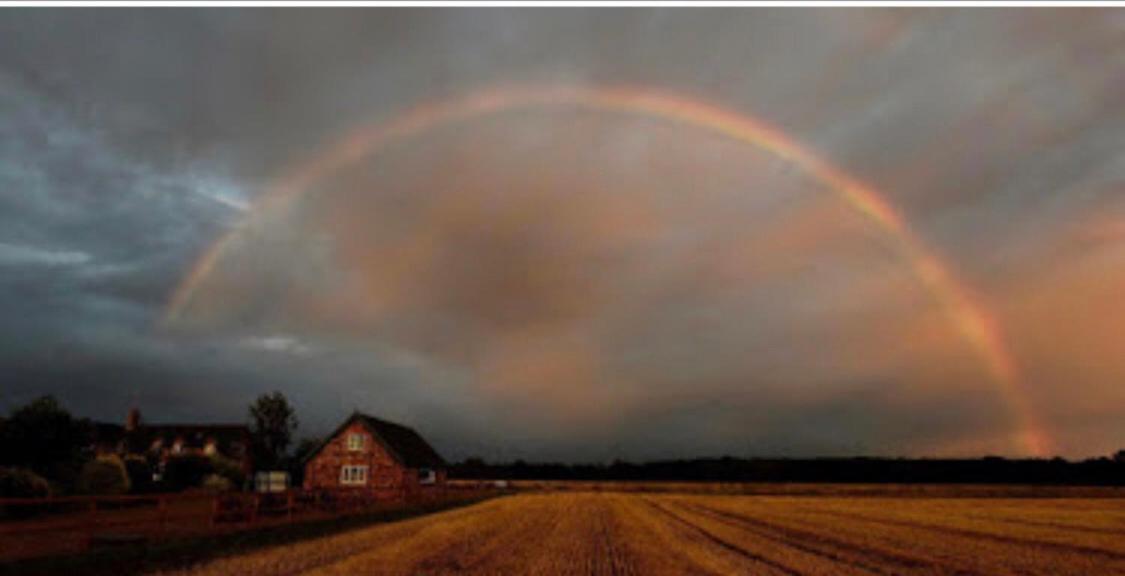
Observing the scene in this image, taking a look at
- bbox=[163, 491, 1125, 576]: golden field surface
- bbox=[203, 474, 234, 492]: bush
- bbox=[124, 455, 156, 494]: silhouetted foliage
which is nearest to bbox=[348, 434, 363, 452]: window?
bbox=[203, 474, 234, 492]: bush

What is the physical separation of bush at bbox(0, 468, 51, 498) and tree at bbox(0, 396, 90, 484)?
8.05m

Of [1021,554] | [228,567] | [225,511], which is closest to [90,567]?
[228,567]

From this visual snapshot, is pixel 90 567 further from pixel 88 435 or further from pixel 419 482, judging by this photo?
pixel 419 482

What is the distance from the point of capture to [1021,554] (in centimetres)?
2653

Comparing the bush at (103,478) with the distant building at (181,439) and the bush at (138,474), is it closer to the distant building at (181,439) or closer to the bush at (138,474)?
the bush at (138,474)

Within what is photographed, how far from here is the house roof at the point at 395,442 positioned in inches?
3184

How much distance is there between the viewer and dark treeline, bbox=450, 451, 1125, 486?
123875 millimetres

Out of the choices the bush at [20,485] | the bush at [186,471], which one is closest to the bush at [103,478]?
the bush at [20,485]

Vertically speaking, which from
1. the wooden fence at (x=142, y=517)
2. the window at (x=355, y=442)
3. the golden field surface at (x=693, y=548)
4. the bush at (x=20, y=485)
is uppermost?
the window at (x=355, y=442)

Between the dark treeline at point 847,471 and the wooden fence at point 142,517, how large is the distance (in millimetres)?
98337

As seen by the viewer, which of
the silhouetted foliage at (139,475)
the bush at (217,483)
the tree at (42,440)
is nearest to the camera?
the tree at (42,440)

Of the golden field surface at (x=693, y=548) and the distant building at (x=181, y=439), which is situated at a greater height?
the distant building at (x=181, y=439)

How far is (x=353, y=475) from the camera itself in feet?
267

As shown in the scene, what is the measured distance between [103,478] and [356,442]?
33.9 meters
